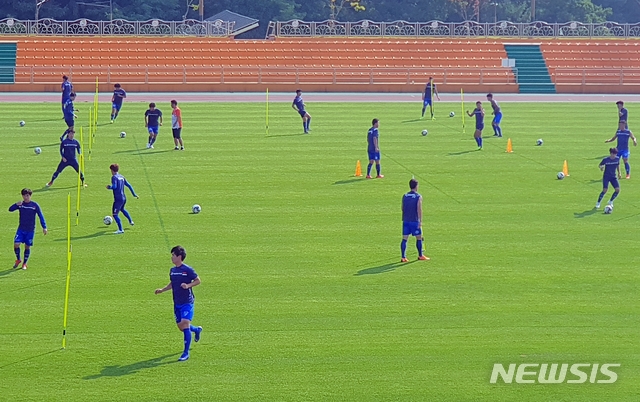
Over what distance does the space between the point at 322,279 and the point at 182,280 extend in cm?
546

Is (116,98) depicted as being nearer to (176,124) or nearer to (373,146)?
(176,124)

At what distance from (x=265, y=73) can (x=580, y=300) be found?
4929cm

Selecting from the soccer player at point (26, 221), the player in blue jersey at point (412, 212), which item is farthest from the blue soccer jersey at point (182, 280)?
the player in blue jersey at point (412, 212)

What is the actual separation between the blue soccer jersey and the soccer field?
3.18 ft

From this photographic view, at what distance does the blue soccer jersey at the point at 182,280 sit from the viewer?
16438mm

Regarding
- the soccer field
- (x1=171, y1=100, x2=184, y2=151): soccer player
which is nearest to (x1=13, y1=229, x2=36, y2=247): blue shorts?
the soccer field

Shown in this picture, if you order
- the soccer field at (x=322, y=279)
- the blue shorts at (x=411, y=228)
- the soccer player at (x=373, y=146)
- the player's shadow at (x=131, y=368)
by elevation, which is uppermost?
the soccer player at (x=373, y=146)

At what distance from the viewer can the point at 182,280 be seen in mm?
16453

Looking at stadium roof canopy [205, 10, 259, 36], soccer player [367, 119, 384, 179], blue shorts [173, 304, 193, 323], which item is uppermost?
stadium roof canopy [205, 10, 259, 36]

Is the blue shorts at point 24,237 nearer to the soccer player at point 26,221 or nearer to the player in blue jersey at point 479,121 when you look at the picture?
the soccer player at point 26,221

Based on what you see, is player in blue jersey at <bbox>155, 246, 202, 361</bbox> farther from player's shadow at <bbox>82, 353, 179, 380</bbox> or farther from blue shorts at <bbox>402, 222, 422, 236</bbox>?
blue shorts at <bbox>402, 222, 422, 236</bbox>

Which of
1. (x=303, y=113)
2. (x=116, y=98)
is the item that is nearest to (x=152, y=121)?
(x=303, y=113)

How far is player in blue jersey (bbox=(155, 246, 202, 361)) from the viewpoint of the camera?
16.4m

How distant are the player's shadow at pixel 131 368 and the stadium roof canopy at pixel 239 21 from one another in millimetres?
63204
